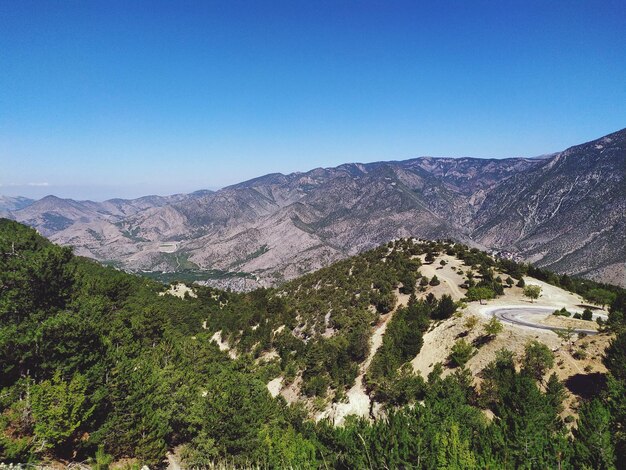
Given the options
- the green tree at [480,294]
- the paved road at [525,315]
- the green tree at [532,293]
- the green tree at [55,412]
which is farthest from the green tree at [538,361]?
the green tree at [55,412]

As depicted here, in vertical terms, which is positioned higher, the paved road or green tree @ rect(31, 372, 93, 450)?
green tree @ rect(31, 372, 93, 450)

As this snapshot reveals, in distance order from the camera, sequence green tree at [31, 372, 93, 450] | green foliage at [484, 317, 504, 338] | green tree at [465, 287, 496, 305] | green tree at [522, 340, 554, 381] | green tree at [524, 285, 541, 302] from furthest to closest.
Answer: green tree at [465, 287, 496, 305], green tree at [524, 285, 541, 302], green foliage at [484, 317, 504, 338], green tree at [522, 340, 554, 381], green tree at [31, 372, 93, 450]

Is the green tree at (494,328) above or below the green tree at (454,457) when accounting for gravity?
below

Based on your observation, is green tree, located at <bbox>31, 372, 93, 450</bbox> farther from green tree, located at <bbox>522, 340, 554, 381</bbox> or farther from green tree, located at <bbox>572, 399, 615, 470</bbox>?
green tree, located at <bbox>522, 340, 554, 381</bbox>

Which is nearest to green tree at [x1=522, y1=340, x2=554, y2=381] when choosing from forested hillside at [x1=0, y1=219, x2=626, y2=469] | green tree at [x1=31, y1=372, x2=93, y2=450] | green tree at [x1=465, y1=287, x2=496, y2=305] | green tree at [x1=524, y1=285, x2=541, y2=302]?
forested hillside at [x1=0, y1=219, x2=626, y2=469]

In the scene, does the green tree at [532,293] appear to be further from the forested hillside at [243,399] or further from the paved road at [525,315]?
the forested hillside at [243,399]

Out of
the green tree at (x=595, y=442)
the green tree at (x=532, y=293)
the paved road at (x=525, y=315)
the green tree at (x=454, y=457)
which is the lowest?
the paved road at (x=525, y=315)
